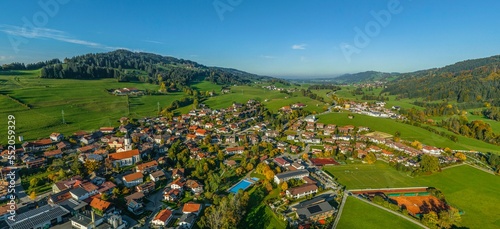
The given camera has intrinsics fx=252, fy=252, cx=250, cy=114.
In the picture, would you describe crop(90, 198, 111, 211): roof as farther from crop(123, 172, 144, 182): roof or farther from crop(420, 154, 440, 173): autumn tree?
crop(420, 154, 440, 173): autumn tree

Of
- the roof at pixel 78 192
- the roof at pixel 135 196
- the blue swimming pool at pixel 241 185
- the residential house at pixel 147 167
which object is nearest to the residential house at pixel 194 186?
the blue swimming pool at pixel 241 185

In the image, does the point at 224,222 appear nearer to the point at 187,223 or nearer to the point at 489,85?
the point at 187,223

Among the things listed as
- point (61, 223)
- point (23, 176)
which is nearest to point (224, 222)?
point (61, 223)

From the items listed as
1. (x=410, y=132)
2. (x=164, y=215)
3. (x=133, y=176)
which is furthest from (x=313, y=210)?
(x=410, y=132)

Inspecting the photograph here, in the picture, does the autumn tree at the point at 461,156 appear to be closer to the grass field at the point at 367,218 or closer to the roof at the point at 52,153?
the grass field at the point at 367,218

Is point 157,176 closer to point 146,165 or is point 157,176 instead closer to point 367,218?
point 146,165
